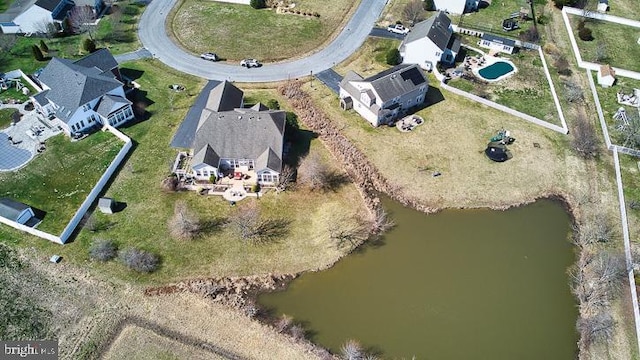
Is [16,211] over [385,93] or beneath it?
beneath

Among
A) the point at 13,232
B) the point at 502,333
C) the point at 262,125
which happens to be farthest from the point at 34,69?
the point at 502,333

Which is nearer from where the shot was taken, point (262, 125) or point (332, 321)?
point (332, 321)

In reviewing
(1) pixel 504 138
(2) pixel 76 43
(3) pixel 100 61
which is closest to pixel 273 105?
(3) pixel 100 61

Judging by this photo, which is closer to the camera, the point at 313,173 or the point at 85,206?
the point at 85,206

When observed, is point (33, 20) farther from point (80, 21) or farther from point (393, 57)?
point (393, 57)

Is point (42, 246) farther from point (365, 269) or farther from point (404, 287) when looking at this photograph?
point (404, 287)

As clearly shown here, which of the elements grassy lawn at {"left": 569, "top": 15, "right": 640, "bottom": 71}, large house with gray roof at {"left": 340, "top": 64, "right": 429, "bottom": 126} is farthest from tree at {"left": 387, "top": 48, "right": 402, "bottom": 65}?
grassy lawn at {"left": 569, "top": 15, "right": 640, "bottom": 71}
